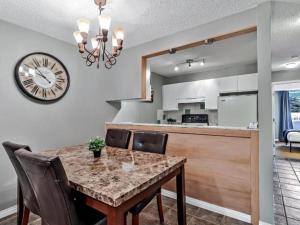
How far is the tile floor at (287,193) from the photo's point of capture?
1.92 metres

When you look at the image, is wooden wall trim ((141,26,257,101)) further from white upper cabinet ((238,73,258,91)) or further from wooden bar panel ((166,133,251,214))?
white upper cabinet ((238,73,258,91))

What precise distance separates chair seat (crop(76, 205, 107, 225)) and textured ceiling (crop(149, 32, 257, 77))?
9.23 feet

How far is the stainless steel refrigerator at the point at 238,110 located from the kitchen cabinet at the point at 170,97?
1.24 m

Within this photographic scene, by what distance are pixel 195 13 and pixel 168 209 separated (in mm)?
2376

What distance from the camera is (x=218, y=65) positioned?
3.98m

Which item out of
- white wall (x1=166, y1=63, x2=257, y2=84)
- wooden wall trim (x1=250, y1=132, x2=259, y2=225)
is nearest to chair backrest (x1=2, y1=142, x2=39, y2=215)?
wooden wall trim (x1=250, y1=132, x2=259, y2=225)

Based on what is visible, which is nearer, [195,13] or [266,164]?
[266,164]

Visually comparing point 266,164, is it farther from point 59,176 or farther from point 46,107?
point 46,107

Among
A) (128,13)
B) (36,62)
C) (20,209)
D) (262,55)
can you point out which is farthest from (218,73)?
(20,209)

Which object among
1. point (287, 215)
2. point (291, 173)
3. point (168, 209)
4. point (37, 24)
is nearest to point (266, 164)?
point (287, 215)

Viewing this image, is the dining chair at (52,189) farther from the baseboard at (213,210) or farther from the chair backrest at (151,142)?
the baseboard at (213,210)

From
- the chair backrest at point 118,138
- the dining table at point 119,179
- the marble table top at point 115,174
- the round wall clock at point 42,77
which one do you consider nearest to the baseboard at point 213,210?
the dining table at point 119,179

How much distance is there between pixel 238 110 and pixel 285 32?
1.45m

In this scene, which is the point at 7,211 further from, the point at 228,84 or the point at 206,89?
the point at 228,84
